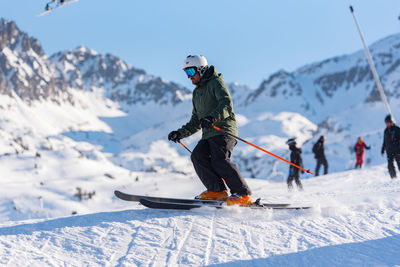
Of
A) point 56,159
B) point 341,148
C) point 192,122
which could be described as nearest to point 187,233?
point 192,122

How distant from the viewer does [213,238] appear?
4188mm

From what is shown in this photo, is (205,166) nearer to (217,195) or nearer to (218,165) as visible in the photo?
(218,165)

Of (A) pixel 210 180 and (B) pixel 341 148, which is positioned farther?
(B) pixel 341 148

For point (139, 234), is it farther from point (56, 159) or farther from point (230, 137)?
point (56, 159)

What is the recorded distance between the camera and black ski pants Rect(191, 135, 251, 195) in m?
5.21

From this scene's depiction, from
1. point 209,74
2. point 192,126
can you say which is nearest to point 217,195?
point 192,126

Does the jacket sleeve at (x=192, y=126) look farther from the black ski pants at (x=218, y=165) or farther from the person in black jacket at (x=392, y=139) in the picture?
the person in black jacket at (x=392, y=139)

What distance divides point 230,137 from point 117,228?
2.01 metres

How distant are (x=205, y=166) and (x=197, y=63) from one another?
153 cm

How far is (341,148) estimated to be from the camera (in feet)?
625

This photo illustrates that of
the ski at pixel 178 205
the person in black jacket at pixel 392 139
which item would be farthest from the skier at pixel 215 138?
the person in black jacket at pixel 392 139

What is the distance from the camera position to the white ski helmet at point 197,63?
5.43m

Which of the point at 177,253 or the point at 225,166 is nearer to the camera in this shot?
the point at 177,253

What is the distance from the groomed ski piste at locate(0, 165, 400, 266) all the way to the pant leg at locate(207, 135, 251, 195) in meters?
0.32
